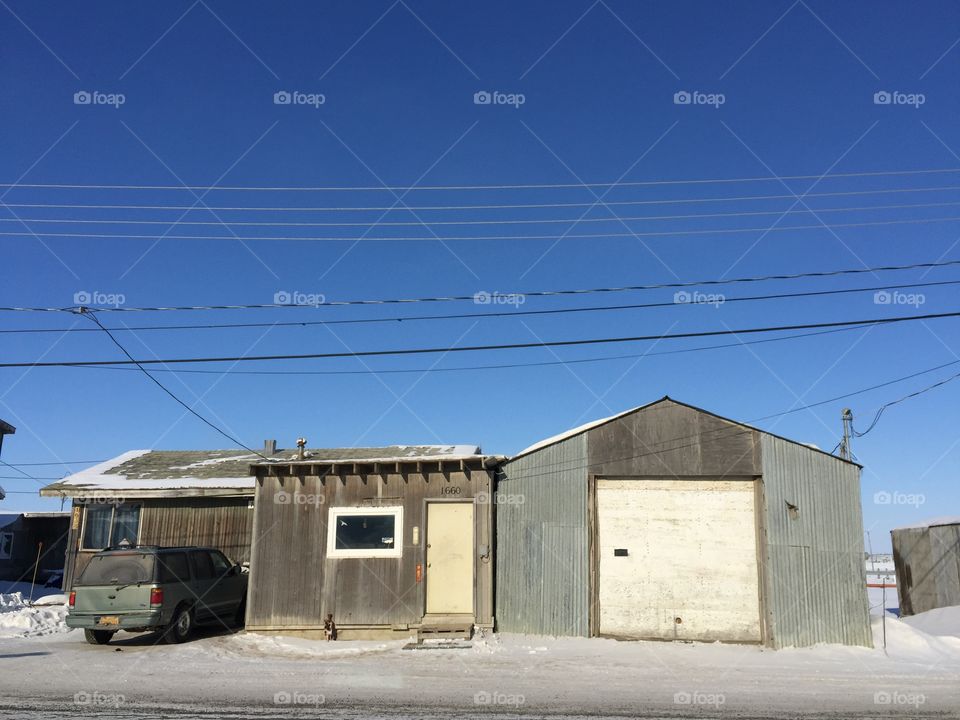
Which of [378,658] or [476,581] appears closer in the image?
[378,658]

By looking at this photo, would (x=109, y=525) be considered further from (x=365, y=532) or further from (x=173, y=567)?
(x=365, y=532)

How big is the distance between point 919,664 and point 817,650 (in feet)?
5.56

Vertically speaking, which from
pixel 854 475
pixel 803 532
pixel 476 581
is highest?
pixel 854 475

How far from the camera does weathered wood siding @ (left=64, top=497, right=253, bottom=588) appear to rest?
65.0ft

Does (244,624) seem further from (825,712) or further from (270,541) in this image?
(825,712)

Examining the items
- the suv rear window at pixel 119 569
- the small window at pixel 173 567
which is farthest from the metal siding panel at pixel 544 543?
the suv rear window at pixel 119 569

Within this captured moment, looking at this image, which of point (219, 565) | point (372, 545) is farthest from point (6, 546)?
point (372, 545)

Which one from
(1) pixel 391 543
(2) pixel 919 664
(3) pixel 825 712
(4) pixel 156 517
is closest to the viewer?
(3) pixel 825 712

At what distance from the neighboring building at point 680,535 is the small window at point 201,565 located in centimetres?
633

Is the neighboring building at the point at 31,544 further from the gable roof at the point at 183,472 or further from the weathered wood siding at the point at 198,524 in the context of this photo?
the weathered wood siding at the point at 198,524

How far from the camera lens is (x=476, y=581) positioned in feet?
49.8

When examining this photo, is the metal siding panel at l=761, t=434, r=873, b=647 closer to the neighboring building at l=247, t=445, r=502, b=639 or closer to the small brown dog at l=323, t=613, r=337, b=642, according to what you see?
the neighboring building at l=247, t=445, r=502, b=639

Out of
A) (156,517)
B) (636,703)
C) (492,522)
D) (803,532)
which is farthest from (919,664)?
(156,517)

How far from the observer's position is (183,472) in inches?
845
